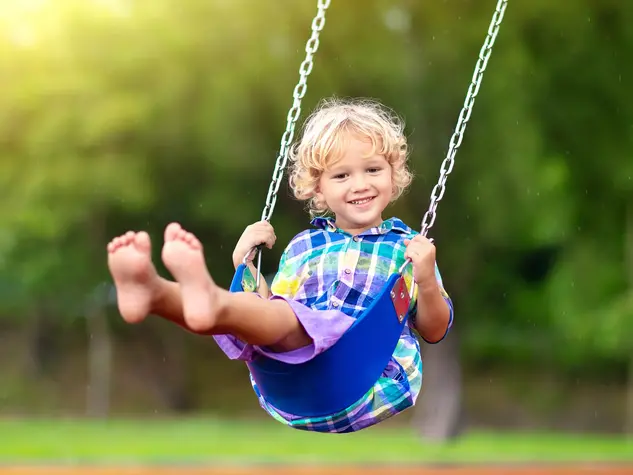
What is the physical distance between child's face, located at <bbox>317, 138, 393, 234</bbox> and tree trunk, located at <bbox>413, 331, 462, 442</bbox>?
34.9 feet

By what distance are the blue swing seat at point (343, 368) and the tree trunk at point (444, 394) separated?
35.1 feet

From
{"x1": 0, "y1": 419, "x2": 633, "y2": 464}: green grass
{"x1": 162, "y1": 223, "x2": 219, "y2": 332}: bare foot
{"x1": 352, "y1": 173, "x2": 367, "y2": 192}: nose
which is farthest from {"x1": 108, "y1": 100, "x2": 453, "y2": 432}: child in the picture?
{"x1": 0, "y1": 419, "x2": 633, "y2": 464}: green grass

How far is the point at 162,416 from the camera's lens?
54.5 ft

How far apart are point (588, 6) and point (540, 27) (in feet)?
1.87

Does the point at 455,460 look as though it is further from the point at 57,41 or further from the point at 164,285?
the point at 164,285

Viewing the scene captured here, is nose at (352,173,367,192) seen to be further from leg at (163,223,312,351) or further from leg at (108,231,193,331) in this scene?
leg at (108,231,193,331)

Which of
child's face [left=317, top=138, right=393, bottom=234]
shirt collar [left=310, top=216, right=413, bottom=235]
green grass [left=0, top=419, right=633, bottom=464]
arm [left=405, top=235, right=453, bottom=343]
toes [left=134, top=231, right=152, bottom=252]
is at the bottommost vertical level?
green grass [left=0, top=419, right=633, bottom=464]

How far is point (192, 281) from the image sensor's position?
2.36 metres

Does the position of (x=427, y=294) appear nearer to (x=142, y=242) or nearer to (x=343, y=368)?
(x=343, y=368)

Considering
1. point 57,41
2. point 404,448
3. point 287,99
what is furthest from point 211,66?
point 404,448

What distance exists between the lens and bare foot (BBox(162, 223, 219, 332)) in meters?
2.34

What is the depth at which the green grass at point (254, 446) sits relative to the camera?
1091 cm

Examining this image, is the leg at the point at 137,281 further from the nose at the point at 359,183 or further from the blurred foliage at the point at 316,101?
the blurred foliage at the point at 316,101

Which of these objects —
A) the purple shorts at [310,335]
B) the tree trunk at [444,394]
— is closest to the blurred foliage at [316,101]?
the tree trunk at [444,394]
